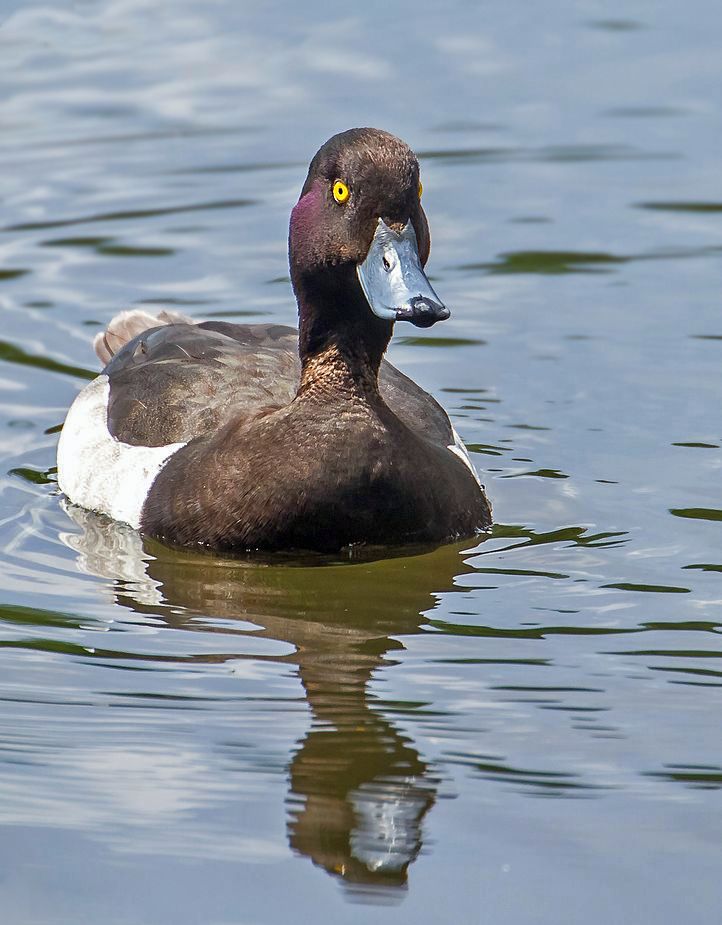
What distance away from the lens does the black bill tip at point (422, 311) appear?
6.95 m

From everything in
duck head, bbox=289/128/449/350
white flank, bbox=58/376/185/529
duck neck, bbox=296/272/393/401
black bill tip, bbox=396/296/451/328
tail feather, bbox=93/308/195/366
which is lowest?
white flank, bbox=58/376/185/529

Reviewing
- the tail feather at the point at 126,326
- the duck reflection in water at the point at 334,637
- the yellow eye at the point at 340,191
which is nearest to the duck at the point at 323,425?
the yellow eye at the point at 340,191

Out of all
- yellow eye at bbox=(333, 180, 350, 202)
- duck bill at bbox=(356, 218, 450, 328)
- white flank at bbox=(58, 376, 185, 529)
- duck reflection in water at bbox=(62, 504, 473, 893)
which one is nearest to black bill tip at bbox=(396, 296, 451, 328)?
duck bill at bbox=(356, 218, 450, 328)

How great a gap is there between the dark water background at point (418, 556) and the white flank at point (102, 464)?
0.12 metres

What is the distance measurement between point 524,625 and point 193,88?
8607 millimetres

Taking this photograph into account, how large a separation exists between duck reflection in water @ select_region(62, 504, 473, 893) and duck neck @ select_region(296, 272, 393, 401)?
2.33 feet

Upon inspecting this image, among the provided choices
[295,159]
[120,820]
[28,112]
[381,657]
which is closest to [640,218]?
[295,159]

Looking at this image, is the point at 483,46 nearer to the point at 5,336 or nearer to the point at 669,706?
the point at 5,336

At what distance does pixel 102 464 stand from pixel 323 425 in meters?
1.29

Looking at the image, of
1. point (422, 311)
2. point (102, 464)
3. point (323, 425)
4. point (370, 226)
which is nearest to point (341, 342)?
point (323, 425)

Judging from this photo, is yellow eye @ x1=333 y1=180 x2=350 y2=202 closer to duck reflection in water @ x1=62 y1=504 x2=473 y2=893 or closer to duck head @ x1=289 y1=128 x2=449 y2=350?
duck head @ x1=289 y1=128 x2=449 y2=350

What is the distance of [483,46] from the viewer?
1504 centimetres

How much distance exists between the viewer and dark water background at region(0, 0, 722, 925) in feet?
16.8

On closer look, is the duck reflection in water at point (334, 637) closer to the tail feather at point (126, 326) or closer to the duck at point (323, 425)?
the duck at point (323, 425)
